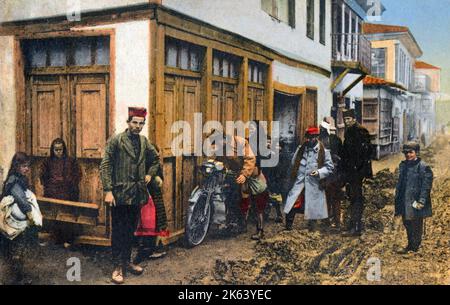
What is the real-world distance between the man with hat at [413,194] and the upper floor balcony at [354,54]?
219 centimetres

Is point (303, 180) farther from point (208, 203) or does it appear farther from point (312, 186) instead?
point (208, 203)

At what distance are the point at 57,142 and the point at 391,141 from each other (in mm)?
4813

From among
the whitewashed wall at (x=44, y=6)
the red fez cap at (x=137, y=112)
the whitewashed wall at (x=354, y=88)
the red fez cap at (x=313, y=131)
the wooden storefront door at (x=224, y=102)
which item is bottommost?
the red fez cap at (x=313, y=131)

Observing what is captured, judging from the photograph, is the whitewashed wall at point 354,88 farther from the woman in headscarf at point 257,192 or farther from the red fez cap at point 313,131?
the woman in headscarf at point 257,192

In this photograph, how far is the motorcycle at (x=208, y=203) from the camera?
234 inches

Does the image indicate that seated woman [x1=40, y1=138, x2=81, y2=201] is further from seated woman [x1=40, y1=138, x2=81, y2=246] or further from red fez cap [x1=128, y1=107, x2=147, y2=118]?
red fez cap [x1=128, y1=107, x2=147, y2=118]

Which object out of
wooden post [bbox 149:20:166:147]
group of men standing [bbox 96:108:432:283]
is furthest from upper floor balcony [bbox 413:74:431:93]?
wooden post [bbox 149:20:166:147]

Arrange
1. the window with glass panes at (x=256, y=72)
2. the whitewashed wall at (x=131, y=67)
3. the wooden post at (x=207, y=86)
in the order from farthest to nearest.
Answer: the window with glass panes at (x=256, y=72) < the wooden post at (x=207, y=86) < the whitewashed wall at (x=131, y=67)

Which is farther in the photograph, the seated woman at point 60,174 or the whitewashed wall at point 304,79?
the whitewashed wall at point 304,79

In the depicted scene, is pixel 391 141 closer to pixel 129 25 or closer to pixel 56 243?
pixel 129 25

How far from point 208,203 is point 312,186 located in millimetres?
1577

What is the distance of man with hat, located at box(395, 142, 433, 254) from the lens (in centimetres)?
598

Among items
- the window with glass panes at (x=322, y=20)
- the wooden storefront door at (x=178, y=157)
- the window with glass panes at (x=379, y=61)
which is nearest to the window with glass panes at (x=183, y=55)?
the wooden storefront door at (x=178, y=157)

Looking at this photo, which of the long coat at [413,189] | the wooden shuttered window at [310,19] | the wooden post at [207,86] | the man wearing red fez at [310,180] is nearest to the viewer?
the long coat at [413,189]
